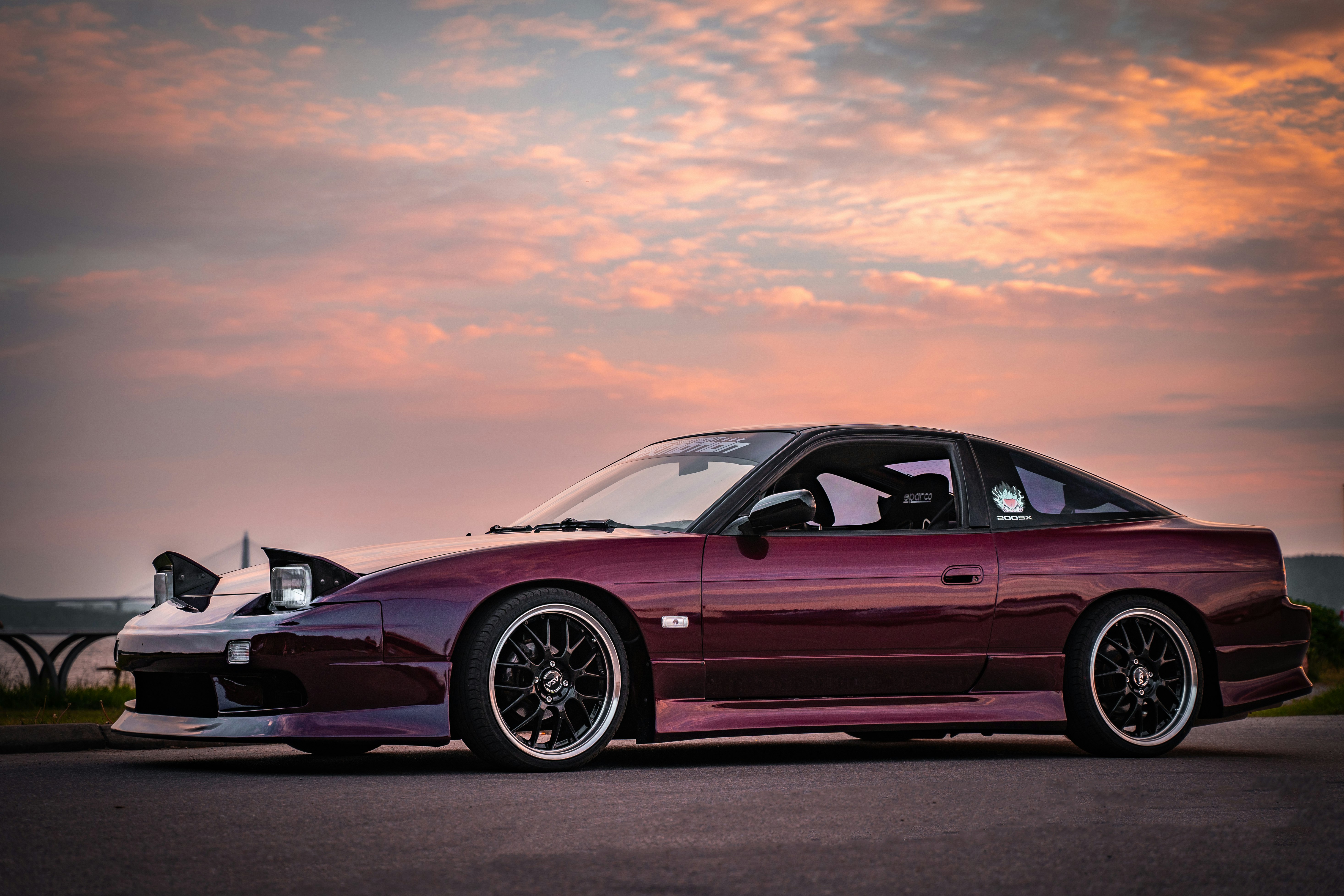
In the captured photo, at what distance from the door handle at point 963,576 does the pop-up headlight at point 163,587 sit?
3.46 meters

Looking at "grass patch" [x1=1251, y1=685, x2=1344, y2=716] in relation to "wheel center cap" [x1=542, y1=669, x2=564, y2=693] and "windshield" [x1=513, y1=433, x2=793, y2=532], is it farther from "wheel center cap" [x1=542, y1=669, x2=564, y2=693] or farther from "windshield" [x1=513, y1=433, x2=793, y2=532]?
"wheel center cap" [x1=542, y1=669, x2=564, y2=693]

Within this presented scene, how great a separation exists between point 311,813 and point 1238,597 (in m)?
4.79

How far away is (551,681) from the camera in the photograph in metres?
5.94

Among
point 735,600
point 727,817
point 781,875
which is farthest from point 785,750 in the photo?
point 781,875

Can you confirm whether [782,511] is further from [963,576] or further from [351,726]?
[351,726]

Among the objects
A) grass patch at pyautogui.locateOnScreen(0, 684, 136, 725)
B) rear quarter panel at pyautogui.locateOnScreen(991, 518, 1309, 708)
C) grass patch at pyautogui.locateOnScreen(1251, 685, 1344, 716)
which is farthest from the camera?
grass patch at pyautogui.locateOnScreen(1251, 685, 1344, 716)

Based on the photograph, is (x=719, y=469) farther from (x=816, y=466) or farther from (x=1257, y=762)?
(x=1257, y=762)

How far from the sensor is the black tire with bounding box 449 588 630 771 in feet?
19.1

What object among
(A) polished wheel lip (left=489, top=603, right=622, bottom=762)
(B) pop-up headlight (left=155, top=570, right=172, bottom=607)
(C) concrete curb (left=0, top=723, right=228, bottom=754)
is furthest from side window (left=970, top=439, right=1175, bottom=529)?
(C) concrete curb (left=0, top=723, right=228, bottom=754)

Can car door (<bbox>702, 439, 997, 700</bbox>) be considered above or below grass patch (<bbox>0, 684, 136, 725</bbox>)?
above

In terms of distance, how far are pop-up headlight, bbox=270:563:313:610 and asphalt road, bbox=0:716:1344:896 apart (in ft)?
2.20

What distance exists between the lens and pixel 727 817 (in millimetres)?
4672

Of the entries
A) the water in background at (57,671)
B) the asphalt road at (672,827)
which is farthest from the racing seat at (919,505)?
the water in background at (57,671)

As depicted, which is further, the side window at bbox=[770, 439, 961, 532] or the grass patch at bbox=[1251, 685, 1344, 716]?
the grass patch at bbox=[1251, 685, 1344, 716]
